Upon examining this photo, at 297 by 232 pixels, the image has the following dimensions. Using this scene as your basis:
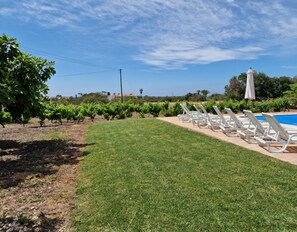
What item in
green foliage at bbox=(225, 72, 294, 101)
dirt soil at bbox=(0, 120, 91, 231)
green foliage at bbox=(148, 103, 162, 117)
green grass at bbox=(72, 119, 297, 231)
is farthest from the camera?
green foliage at bbox=(225, 72, 294, 101)

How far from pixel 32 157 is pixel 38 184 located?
2483 millimetres

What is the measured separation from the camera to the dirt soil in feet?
11.8

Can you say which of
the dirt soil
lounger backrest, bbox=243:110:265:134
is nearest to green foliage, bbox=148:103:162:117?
the dirt soil

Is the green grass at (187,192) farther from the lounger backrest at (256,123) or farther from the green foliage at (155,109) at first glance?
the green foliage at (155,109)

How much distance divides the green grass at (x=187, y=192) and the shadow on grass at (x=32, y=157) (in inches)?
33.5

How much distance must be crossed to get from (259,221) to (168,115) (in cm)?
1614

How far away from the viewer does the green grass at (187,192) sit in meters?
3.24

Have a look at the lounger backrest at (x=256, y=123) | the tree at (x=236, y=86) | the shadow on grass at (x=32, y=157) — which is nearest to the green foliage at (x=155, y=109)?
the shadow on grass at (x=32, y=157)

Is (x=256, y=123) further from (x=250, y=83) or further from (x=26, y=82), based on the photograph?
(x=250, y=83)

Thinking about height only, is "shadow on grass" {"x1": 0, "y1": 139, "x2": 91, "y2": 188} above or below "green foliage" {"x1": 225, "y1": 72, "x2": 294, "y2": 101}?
below

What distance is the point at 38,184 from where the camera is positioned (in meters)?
5.15

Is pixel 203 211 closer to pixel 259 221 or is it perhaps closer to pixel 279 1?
pixel 259 221

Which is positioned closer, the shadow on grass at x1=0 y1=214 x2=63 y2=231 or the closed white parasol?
the shadow on grass at x1=0 y1=214 x2=63 y2=231

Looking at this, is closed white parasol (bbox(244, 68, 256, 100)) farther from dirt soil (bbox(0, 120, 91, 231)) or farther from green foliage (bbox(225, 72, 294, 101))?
green foliage (bbox(225, 72, 294, 101))
